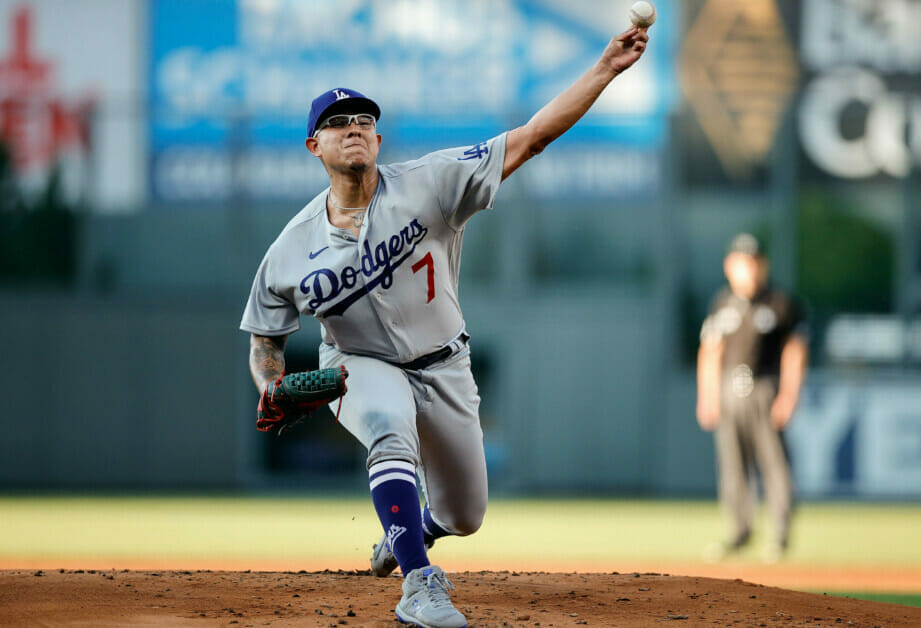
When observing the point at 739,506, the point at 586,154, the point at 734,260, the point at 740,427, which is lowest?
the point at 739,506

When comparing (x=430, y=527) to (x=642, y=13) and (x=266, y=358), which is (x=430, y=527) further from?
(x=642, y=13)

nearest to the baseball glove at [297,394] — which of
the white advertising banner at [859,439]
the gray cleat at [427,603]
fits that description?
the gray cleat at [427,603]

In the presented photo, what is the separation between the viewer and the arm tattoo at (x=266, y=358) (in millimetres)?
4708

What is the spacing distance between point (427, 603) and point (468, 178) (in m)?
1.56

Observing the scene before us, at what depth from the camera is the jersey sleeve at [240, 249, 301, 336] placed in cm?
477

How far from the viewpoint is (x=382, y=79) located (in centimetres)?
1630

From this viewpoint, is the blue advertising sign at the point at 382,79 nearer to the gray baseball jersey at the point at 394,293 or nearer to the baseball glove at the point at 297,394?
the gray baseball jersey at the point at 394,293

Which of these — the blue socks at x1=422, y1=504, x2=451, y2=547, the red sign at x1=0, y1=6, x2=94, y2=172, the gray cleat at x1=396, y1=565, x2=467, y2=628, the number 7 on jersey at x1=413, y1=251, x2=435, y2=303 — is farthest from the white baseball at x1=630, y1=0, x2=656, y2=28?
the red sign at x1=0, y1=6, x2=94, y2=172

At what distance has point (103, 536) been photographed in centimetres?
1003

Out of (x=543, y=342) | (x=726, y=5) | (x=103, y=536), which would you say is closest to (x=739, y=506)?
(x=103, y=536)

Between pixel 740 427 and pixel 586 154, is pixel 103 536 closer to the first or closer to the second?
pixel 740 427

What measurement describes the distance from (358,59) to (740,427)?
9435mm

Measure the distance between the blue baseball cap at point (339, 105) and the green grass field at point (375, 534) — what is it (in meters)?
4.00

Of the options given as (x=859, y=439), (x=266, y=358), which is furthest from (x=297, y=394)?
(x=859, y=439)
